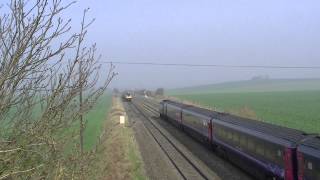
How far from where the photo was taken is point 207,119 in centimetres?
3116

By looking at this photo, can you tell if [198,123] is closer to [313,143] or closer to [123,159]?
[123,159]

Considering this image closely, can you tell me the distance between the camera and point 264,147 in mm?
19297

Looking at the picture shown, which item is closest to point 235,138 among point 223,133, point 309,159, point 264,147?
point 223,133

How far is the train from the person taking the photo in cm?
1505

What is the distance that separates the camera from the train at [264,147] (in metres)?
15.1

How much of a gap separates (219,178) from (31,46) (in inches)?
729

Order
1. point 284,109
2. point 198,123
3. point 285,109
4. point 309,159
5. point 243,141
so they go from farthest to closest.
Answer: point 284,109 → point 285,109 → point 198,123 → point 243,141 → point 309,159

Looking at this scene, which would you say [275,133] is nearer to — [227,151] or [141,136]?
[227,151]

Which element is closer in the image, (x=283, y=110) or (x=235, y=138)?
(x=235, y=138)

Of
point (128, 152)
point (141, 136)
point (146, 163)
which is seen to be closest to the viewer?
point (146, 163)

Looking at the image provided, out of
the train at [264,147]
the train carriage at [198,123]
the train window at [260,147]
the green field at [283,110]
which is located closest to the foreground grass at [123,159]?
the train carriage at [198,123]

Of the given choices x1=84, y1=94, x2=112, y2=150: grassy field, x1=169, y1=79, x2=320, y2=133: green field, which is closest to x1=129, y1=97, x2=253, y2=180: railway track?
x1=84, y1=94, x2=112, y2=150: grassy field

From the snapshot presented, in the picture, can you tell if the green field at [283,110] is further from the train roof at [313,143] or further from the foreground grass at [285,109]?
the train roof at [313,143]

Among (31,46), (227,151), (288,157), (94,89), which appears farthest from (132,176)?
(31,46)
